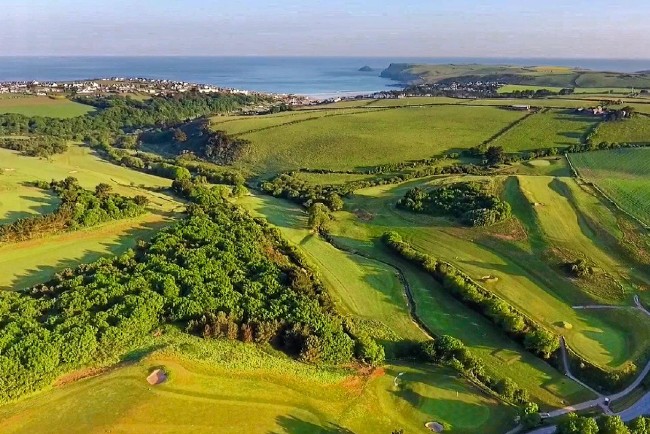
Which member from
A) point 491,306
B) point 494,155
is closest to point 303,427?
point 491,306

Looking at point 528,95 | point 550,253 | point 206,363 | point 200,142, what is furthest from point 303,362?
point 528,95

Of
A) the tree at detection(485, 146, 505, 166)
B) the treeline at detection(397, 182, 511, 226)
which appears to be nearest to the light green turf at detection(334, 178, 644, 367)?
the treeline at detection(397, 182, 511, 226)

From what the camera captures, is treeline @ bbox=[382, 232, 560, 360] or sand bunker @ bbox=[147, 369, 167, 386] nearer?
sand bunker @ bbox=[147, 369, 167, 386]

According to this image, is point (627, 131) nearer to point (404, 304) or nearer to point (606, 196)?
point (606, 196)

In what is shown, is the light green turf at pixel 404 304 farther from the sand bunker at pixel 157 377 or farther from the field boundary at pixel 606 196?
the field boundary at pixel 606 196

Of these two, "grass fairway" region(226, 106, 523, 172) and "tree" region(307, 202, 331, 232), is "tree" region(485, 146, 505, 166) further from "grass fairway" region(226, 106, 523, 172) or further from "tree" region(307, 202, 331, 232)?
"tree" region(307, 202, 331, 232)
